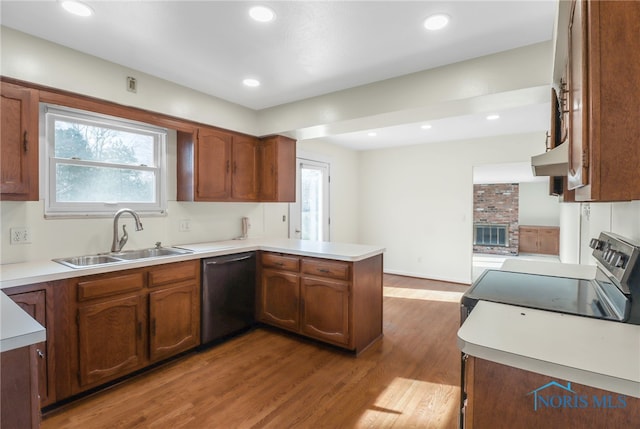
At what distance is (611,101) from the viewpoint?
801 mm

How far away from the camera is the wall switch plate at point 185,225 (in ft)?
10.4

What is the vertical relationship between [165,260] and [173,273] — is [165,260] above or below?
above

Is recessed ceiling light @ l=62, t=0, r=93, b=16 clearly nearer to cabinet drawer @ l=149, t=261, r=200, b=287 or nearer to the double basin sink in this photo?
the double basin sink

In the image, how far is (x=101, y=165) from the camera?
2.63m

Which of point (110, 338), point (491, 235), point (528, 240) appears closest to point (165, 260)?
point (110, 338)

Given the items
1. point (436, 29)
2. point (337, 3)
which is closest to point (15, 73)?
point (337, 3)

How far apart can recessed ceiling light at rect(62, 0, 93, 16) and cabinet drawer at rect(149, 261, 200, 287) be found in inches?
68.3

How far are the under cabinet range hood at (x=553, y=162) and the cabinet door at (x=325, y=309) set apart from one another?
65.0 inches

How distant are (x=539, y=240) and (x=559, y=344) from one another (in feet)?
33.6

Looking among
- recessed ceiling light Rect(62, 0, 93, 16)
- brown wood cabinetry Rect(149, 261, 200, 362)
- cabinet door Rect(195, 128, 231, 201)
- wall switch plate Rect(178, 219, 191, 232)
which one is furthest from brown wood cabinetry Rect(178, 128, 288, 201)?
recessed ceiling light Rect(62, 0, 93, 16)

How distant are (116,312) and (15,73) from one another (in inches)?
68.2

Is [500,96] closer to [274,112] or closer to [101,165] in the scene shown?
[274,112]

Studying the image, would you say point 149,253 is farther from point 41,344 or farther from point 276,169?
point 276,169

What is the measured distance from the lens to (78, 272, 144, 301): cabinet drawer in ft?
6.55
